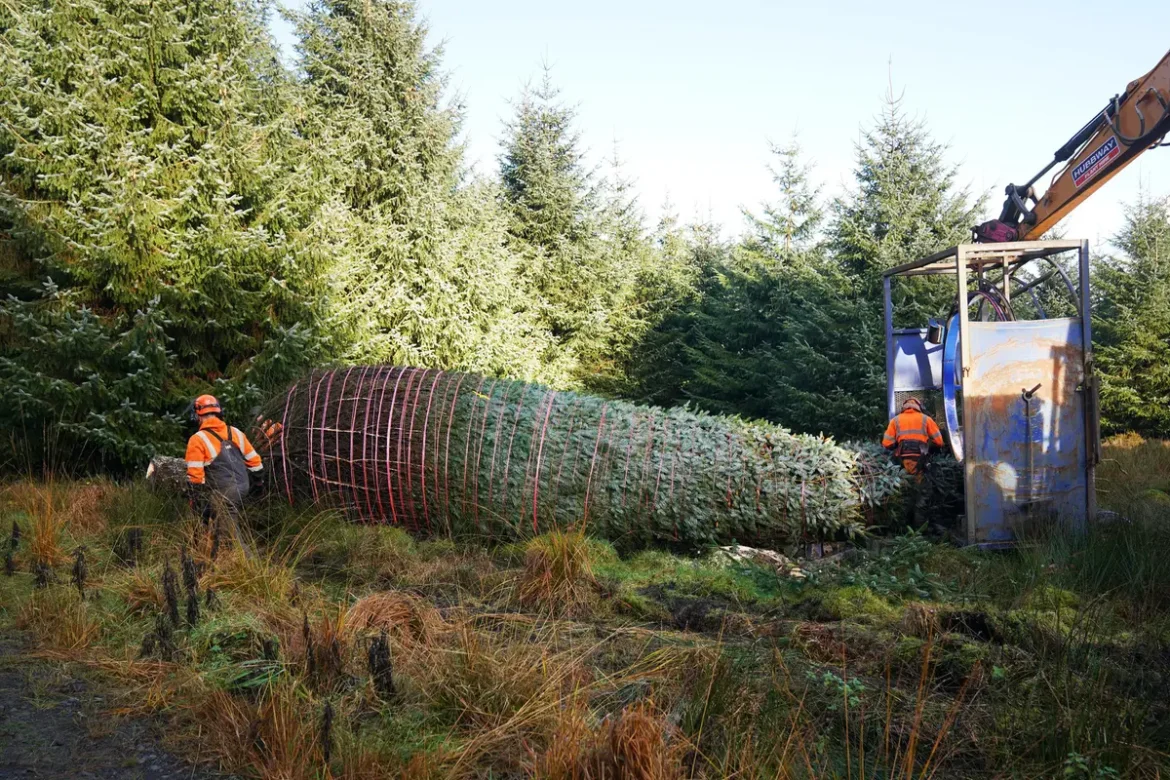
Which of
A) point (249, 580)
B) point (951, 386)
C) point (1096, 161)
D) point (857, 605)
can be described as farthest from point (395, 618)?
point (1096, 161)

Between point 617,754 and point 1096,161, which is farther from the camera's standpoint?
point 1096,161

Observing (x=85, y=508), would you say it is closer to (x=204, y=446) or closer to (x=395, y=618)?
(x=204, y=446)

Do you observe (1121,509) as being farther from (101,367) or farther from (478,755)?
(101,367)

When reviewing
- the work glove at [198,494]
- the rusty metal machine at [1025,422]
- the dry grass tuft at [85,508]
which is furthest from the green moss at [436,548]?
the rusty metal machine at [1025,422]

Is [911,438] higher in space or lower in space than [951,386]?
lower

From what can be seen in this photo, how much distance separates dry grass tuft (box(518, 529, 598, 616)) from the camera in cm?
554

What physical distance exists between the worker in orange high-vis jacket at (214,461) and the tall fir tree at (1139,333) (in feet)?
56.1

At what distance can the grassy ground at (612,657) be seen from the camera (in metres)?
3.11

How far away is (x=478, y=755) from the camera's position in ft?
10.7

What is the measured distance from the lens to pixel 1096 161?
330 inches

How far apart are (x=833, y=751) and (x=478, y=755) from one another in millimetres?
1277

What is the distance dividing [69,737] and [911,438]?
7.41 meters

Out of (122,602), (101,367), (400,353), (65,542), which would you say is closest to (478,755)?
(122,602)

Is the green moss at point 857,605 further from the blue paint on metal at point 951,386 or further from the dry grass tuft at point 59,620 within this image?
the dry grass tuft at point 59,620
